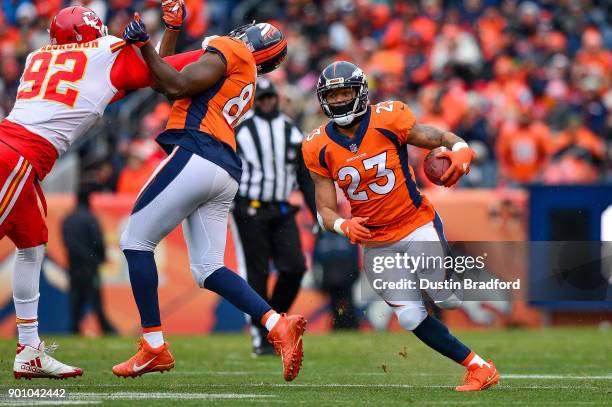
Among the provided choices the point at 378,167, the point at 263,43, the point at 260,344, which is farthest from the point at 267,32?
the point at 260,344

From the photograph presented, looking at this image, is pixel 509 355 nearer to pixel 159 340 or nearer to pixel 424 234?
pixel 424 234

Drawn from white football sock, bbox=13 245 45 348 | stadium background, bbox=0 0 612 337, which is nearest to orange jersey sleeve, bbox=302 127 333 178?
white football sock, bbox=13 245 45 348

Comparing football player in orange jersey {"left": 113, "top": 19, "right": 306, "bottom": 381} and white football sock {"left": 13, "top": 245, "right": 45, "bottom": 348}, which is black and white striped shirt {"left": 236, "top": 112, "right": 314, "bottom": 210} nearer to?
football player in orange jersey {"left": 113, "top": 19, "right": 306, "bottom": 381}

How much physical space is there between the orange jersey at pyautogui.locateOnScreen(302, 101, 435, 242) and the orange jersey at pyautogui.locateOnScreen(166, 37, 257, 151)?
45 cm

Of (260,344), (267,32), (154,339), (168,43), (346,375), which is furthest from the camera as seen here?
(260,344)

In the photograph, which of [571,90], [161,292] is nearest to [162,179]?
[161,292]

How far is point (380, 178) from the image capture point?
628cm

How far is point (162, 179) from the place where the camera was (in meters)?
6.00

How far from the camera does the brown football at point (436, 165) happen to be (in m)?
6.10

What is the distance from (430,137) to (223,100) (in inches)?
41.1

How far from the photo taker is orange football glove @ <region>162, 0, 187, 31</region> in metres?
6.11

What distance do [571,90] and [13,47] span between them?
22.8 ft

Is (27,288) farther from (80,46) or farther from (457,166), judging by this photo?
(457,166)

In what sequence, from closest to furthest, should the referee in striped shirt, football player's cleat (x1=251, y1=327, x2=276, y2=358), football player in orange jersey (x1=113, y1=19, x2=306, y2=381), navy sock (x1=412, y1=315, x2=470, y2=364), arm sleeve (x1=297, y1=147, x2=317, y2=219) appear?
football player in orange jersey (x1=113, y1=19, x2=306, y2=381)
navy sock (x1=412, y1=315, x2=470, y2=364)
football player's cleat (x1=251, y1=327, x2=276, y2=358)
the referee in striped shirt
arm sleeve (x1=297, y1=147, x2=317, y2=219)
